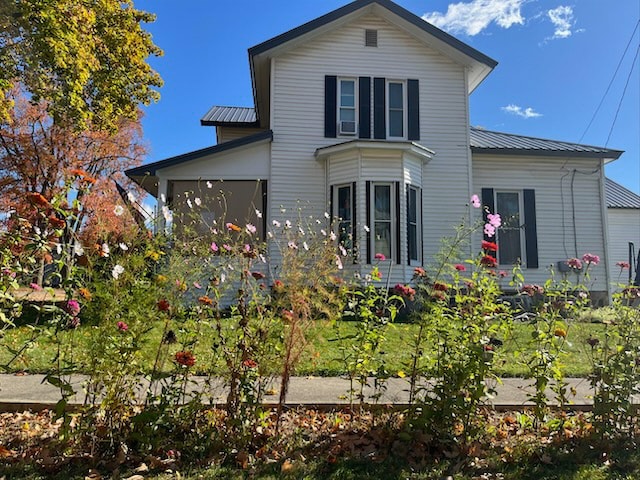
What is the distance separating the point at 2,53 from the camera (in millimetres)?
10469

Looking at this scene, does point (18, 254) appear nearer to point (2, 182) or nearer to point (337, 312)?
point (337, 312)

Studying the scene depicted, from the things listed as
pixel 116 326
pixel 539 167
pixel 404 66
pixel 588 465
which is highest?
pixel 404 66

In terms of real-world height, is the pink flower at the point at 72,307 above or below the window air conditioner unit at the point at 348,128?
below

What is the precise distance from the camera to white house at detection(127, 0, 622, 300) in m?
11.4

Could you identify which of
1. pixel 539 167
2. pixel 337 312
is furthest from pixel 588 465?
pixel 539 167

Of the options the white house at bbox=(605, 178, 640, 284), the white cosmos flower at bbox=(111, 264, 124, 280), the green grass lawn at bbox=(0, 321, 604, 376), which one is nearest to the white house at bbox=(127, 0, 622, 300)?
the green grass lawn at bbox=(0, 321, 604, 376)

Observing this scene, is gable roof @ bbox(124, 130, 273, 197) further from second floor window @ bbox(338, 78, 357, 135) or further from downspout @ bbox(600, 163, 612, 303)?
downspout @ bbox(600, 163, 612, 303)

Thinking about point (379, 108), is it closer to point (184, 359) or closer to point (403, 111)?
point (403, 111)

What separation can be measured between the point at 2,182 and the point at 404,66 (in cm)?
1984

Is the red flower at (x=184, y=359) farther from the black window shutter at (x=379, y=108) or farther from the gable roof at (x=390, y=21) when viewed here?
the gable roof at (x=390, y=21)

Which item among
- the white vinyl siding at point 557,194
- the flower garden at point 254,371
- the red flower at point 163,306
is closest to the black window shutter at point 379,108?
the white vinyl siding at point 557,194

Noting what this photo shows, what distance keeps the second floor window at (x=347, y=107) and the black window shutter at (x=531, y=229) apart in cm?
525

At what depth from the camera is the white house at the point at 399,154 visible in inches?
448

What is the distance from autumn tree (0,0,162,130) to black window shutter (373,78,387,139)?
6986 mm
